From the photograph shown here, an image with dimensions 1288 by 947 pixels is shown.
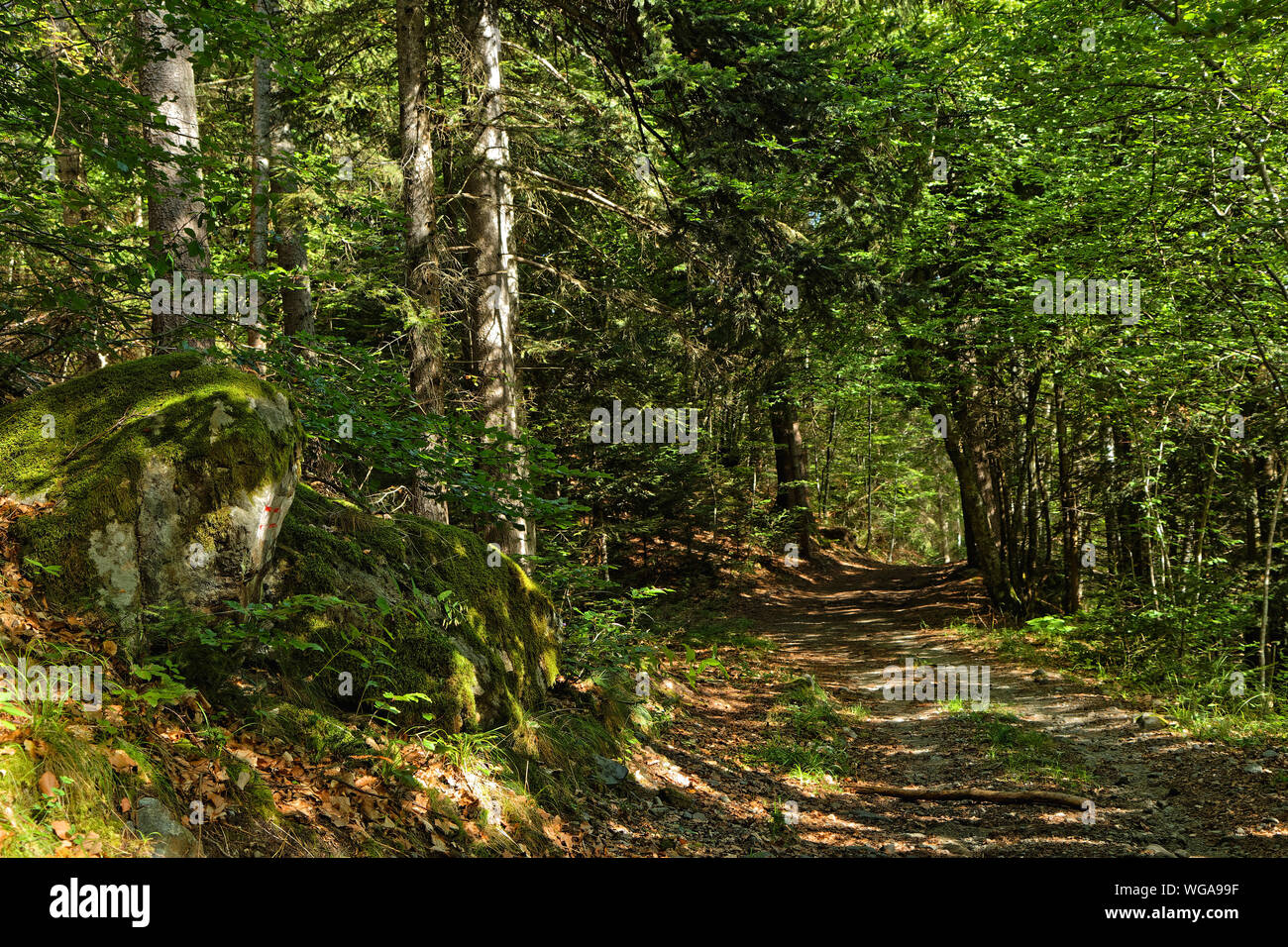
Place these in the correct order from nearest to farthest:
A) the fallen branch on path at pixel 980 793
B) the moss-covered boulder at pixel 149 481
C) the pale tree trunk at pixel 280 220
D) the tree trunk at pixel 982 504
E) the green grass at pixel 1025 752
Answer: the moss-covered boulder at pixel 149 481 → the fallen branch on path at pixel 980 793 → the green grass at pixel 1025 752 → the pale tree trunk at pixel 280 220 → the tree trunk at pixel 982 504

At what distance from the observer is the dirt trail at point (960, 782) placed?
17.6 ft

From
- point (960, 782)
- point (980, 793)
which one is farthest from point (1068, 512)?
point (980, 793)

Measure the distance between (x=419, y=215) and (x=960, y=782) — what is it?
7.99 m

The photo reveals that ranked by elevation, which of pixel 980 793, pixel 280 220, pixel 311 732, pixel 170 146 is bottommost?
pixel 980 793

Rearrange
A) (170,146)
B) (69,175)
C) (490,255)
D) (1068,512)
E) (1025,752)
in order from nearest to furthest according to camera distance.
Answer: (170,146)
(1025,752)
(69,175)
(490,255)
(1068,512)

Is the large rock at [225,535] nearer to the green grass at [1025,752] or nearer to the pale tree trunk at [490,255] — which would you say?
the pale tree trunk at [490,255]

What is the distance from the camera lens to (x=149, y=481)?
363cm

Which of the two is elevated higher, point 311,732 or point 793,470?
point 793,470

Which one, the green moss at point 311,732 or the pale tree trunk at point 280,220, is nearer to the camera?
the green moss at point 311,732

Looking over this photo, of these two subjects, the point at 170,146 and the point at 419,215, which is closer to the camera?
the point at 170,146

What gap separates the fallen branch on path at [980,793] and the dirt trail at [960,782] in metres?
0.07

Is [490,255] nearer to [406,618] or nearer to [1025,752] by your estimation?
[406,618]

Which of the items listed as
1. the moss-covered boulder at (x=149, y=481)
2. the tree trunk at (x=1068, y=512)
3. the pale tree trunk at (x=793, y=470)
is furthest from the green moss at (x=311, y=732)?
the pale tree trunk at (x=793, y=470)

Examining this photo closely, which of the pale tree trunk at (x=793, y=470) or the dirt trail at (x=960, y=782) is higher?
the pale tree trunk at (x=793, y=470)
